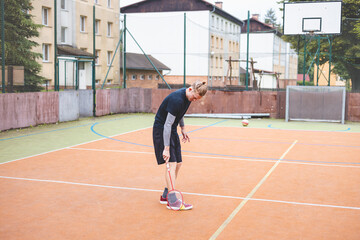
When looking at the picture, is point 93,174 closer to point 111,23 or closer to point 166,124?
point 166,124

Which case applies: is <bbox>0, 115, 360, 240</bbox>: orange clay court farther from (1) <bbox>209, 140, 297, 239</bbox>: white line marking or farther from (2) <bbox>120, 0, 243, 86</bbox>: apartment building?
(2) <bbox>120, 0, 243, 86</bbox>: apartment building

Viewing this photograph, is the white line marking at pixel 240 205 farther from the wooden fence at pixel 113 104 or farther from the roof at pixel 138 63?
the roof at pixel 138 63

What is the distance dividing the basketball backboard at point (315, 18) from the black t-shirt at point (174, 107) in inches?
743

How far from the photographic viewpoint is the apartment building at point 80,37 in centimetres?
3095

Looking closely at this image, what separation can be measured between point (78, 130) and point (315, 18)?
45.8 ft

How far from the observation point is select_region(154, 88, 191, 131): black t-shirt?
6453mm

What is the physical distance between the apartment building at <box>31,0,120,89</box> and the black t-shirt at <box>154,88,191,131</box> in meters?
20.8

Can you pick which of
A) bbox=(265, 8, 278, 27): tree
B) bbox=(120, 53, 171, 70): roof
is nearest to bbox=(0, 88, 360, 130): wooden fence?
bbox=(120, 53, 171, 70): roof

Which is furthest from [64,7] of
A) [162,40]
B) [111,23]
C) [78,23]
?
[162,40]

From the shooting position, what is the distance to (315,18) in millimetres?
23750

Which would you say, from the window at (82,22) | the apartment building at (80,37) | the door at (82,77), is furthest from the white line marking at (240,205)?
the window at (82,22)

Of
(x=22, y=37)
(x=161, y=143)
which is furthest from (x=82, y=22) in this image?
(x=161, y=143)

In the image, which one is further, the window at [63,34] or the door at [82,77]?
the window at [63,34]

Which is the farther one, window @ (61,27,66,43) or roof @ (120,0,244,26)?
roof @ (120,0,244,26)
